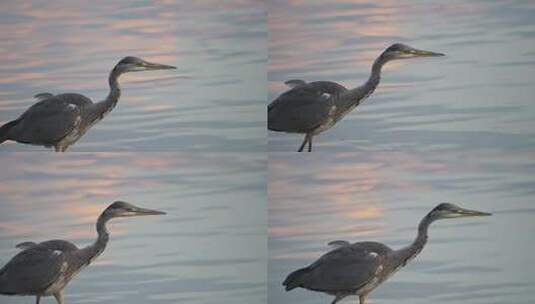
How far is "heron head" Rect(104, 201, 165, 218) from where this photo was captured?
4688 millimetres

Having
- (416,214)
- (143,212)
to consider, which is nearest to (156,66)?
(143,212)

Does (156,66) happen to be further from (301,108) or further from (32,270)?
(32,270)

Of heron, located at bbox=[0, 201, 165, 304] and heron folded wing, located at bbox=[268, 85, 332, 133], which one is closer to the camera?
heron, located at bbox=[0, 201, 165, 304]

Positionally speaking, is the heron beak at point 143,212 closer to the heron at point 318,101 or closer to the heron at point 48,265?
the heron at point 48,265

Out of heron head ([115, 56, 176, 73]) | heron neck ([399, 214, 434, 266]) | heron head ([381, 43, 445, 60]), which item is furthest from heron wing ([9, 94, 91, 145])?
heron neck ([399, 214, 434, 266])

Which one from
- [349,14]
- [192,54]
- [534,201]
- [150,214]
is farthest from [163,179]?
[534,201]

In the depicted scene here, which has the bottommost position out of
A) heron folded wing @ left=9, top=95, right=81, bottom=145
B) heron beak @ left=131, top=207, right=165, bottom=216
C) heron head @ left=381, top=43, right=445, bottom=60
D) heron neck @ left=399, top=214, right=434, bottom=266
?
heron neck @ left=399, top=214, right=434, bottom=266

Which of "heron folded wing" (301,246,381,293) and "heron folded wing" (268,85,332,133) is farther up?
"heron folded wing" (268,85,332,133)

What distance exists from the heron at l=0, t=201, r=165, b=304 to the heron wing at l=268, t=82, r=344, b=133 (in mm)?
614

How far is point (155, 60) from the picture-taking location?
474 cm

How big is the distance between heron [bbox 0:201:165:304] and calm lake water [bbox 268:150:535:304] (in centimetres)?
57

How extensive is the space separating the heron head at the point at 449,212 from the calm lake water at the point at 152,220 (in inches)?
21.9

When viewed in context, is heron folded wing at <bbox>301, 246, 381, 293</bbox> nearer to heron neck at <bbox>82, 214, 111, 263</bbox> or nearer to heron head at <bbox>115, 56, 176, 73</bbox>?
heron neck at <bbox>82, 214, 111, 263</bbox>

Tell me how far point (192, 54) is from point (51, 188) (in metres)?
0.63
